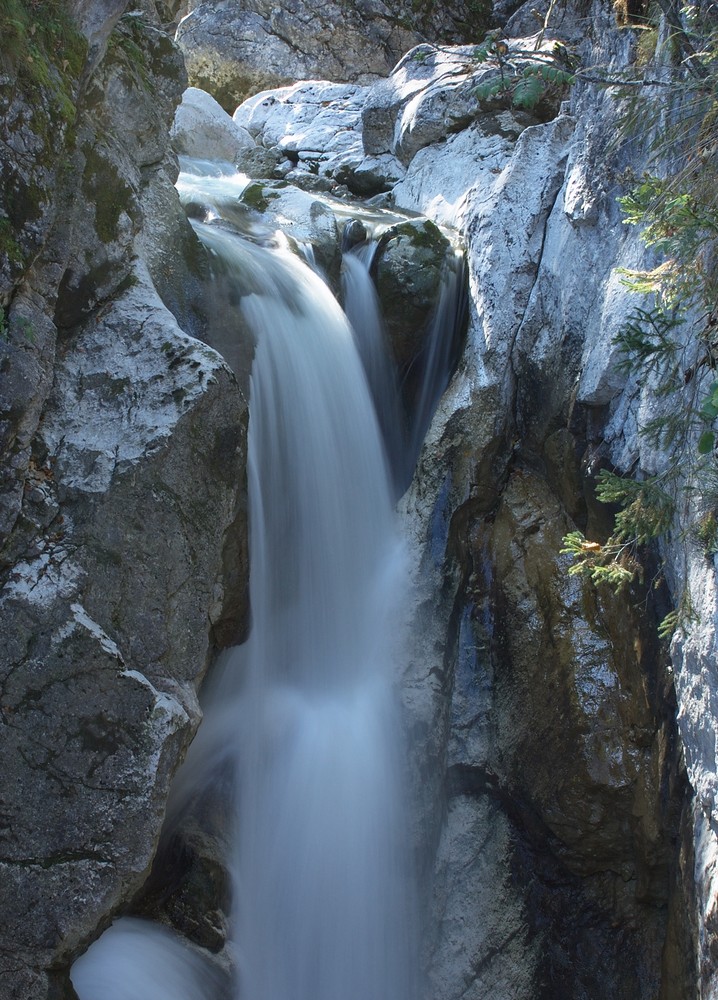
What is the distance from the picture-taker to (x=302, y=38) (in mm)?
13891

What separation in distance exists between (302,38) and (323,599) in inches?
448

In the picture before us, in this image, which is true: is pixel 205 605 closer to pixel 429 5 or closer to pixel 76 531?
pixel 76 531

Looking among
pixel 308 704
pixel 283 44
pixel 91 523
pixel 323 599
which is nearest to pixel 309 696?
pixel 308 704

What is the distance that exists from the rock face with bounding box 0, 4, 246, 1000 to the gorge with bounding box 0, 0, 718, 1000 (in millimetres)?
15

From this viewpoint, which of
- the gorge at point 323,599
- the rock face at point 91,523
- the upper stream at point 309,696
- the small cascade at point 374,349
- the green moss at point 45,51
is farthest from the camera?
the small cascade at point 374,349

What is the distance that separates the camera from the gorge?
387cm

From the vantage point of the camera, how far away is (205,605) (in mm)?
4402

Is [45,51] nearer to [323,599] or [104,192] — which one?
[104,192]

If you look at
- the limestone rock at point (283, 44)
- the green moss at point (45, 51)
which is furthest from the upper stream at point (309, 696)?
the limestone rock at point (283, 44)

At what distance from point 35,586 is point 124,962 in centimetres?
171

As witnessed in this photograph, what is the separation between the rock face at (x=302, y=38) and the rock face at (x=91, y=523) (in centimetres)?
935

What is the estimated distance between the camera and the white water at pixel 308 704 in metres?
4.63

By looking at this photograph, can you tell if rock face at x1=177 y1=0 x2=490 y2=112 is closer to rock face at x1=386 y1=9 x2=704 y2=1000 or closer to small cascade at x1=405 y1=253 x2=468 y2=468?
small cascade at x1=405 y1=253 x2=468 y2=468

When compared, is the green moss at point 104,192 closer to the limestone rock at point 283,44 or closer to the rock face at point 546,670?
the rock face at point 546,670
